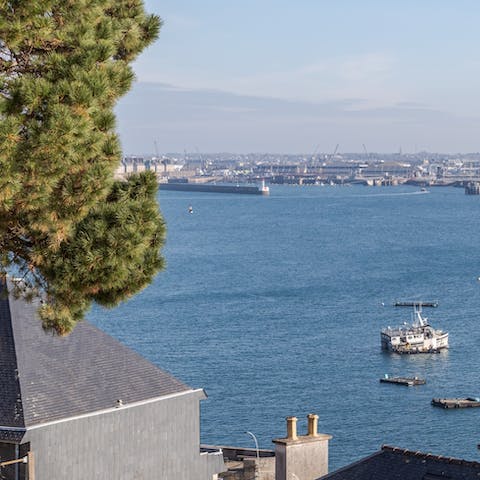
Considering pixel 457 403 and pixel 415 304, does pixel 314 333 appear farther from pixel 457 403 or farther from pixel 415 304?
pixel 457 403

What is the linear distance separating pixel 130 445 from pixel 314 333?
159 feet

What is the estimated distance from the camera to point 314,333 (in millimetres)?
64875

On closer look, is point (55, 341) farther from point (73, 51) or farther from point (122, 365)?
point (73, 51)

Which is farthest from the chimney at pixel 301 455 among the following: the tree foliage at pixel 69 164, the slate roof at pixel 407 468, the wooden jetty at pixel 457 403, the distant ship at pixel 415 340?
the distant ship at pixel 415 340

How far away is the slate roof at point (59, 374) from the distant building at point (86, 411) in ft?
0.04

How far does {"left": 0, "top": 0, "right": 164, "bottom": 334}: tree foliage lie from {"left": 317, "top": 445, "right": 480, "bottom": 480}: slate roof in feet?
22.5

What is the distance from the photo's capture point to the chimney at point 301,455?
1756 centimetres

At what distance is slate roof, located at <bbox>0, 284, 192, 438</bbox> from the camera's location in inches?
607

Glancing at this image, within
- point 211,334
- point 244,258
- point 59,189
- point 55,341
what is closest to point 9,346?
point 55,341

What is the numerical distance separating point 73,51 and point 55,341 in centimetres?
734

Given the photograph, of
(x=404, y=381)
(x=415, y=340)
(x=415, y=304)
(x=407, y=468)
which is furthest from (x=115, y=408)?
(x=415, y=304)

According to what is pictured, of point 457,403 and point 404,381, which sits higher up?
point 457,403

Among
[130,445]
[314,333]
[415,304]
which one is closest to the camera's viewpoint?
[130,445]

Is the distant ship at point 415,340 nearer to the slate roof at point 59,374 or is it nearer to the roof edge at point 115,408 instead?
the roof edge at point 115,408
